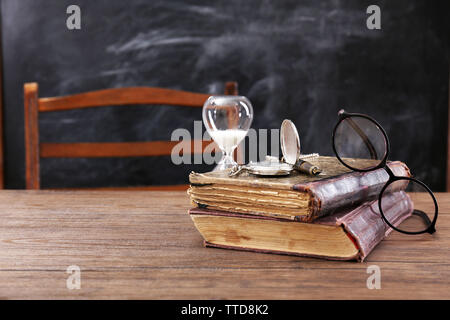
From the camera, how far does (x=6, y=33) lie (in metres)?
2.04

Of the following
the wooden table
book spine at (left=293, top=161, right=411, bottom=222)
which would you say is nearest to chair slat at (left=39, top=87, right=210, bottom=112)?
the wooden table

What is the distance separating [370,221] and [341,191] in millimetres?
58

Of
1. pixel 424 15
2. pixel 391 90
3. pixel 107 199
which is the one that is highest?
pixel 424 15

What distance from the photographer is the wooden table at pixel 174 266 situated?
387 mm

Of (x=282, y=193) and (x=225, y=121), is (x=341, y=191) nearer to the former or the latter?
(x=282, y=193)

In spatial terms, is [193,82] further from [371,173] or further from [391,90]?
[371,173]

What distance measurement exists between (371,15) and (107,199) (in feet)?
5.82

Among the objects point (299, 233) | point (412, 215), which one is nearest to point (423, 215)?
point (412, 215)

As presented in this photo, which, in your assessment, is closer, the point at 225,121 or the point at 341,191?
the point at 341,191

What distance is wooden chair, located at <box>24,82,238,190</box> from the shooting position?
1228mm

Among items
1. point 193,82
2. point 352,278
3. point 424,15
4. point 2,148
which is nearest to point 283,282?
point 352,278

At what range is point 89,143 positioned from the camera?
49.0 inches
